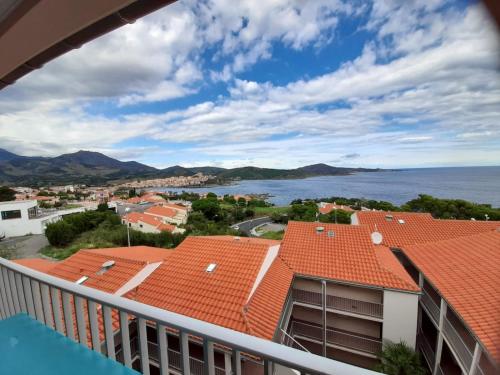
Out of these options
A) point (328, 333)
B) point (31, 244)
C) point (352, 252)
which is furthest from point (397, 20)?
point (31, 244)

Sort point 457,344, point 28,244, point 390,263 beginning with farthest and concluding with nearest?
point 28,244 < point 390,263 < point 457,344

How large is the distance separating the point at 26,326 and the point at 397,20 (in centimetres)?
261

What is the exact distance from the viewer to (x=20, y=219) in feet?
50.5

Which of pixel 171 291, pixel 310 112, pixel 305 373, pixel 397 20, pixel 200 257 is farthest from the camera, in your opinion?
pixel 310 112

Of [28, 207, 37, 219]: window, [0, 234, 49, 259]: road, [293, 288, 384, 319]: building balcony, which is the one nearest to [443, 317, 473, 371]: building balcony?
[293, 288, 384, 319]: building balcony

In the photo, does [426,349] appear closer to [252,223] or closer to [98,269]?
[98,269]

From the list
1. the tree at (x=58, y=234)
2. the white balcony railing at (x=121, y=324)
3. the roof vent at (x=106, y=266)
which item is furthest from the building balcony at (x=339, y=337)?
the tree at (x=58, y=234)

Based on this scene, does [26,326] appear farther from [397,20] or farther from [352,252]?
[352,252]

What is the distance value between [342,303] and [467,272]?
2882 mm

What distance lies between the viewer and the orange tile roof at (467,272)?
4059mm

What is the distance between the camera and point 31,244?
14797 millimetres

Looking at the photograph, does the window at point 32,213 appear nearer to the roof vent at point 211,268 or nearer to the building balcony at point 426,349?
the roof vent at point 211,268

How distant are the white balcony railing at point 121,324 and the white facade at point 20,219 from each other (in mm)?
17035

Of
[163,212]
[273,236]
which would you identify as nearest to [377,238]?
[273,236]
